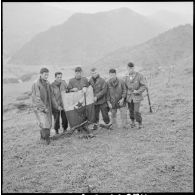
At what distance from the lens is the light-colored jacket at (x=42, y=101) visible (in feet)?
25.3

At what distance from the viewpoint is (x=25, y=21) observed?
119m

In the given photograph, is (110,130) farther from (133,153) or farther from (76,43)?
(76,43)

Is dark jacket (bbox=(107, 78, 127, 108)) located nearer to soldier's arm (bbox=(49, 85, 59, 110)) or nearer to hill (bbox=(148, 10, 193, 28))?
soldier's arm (bbox=(49, 85, 59, 110))

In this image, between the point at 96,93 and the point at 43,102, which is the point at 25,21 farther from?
the point at 43,102

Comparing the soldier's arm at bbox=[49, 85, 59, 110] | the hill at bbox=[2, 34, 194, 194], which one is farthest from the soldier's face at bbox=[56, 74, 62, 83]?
the hill at bbox=[2, 34, 194, 194]

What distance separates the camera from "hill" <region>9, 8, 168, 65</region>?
204 ft

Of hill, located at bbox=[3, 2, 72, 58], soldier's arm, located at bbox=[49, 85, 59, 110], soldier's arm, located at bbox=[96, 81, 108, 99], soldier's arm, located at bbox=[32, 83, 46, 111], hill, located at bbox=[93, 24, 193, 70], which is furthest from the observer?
hill, located at bbox=[3, 2, 72, 58]

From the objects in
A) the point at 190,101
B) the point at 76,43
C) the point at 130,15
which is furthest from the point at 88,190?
the point at 130,15

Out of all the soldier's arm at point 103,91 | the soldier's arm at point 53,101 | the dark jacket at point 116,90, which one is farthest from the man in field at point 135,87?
the soldier's arm at point 53,101

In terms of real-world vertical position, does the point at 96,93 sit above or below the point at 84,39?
below

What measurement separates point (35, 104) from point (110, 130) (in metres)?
2.22

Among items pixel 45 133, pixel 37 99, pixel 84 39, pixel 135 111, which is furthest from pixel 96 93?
pixel 84 39

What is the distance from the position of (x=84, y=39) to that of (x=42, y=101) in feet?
197

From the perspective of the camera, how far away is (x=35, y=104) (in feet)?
25.3
